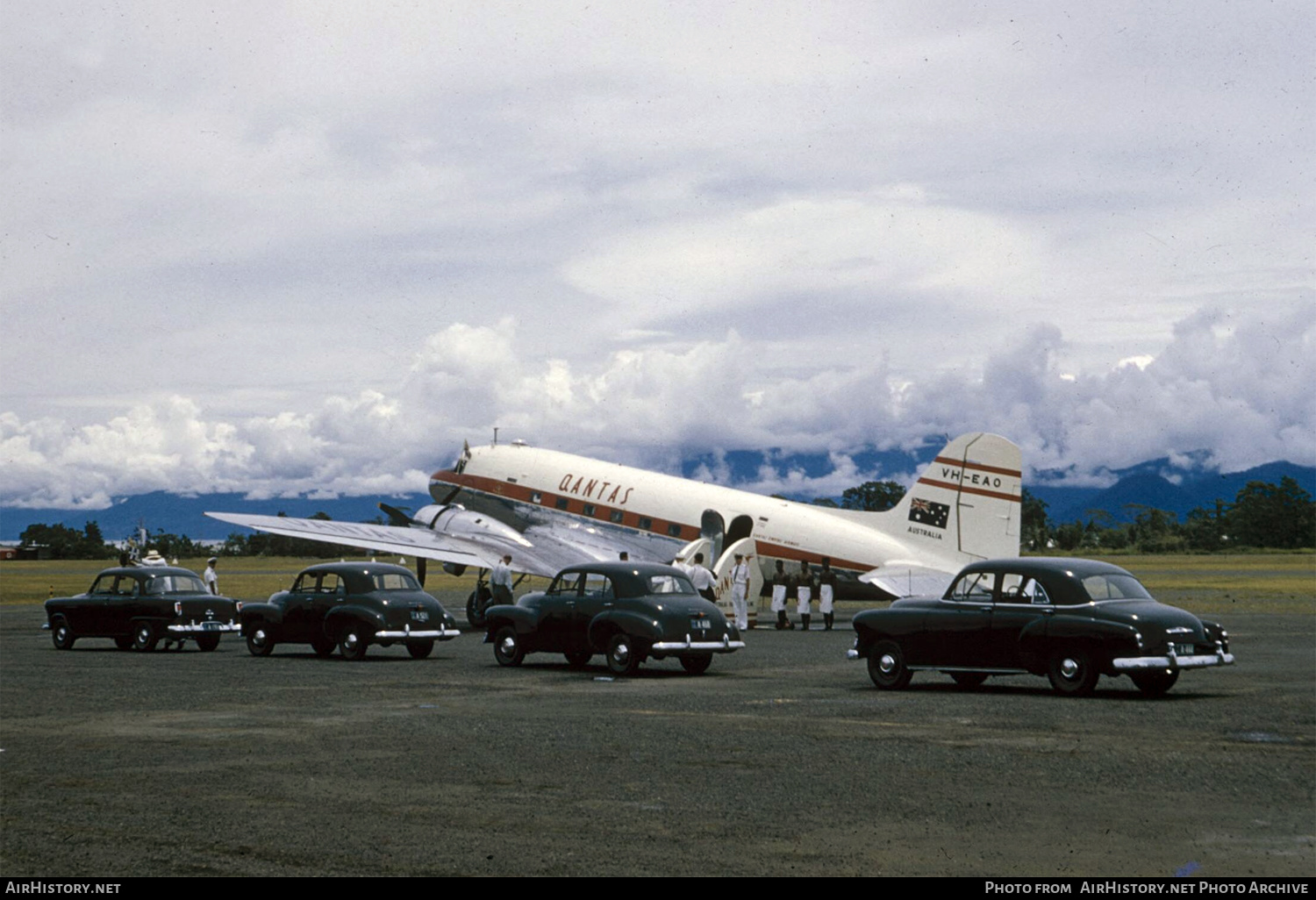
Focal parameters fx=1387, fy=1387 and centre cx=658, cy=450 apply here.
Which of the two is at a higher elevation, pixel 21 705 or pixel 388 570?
pixel 388 570

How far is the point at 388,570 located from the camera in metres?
28.2

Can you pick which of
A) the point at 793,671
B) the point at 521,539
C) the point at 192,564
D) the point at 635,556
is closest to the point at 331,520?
the point at 521,539

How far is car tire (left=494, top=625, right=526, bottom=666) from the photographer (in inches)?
1005

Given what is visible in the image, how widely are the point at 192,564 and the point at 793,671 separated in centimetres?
12337

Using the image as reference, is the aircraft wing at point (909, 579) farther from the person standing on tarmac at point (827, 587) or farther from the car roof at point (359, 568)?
the car roof at point (359, 568)

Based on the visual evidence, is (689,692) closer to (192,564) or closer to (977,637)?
(977,637)

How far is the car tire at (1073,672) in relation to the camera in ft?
63.3

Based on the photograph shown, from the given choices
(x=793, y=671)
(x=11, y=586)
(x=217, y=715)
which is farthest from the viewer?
(x=11, y=586)

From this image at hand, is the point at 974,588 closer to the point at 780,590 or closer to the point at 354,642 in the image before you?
the point at 354,642

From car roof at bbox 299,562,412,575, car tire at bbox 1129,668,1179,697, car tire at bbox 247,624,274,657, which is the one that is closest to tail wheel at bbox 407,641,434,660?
car roof at bbox 299,562,412,575

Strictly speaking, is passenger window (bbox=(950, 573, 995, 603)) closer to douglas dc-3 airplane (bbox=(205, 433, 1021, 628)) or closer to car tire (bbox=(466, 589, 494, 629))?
douglas dc-3 airplane (bbox=(205, 433, 1021, 628))

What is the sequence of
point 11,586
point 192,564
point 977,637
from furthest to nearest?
point 192,564
point 11,586
point 977,637

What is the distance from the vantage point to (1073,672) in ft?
64.0

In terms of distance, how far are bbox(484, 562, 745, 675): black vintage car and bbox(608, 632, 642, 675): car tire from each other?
0.02 meters
